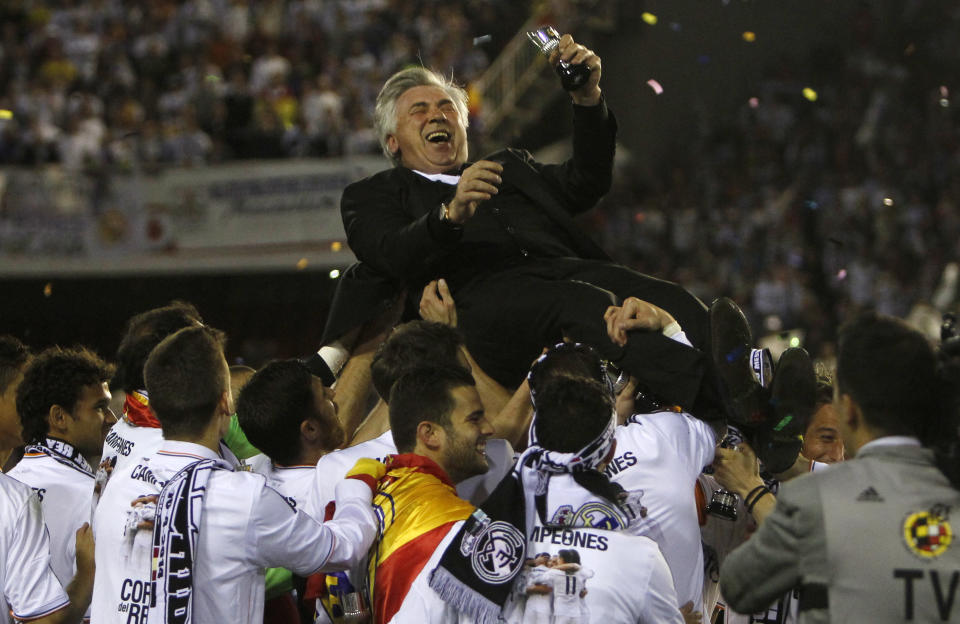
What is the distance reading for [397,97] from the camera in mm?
4898

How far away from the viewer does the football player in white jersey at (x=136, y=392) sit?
12.8 ft

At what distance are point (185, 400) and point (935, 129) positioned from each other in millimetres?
14644

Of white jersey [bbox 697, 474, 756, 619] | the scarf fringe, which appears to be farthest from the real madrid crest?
white jersey [bbox 697, 474, 756, 619]

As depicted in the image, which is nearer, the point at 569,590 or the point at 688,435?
the point at 569,590

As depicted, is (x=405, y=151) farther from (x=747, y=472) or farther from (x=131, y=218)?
(x=131, y=218)

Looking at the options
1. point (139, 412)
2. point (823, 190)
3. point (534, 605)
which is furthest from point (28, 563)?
point (823, 190)

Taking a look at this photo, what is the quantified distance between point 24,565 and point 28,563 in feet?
0.04

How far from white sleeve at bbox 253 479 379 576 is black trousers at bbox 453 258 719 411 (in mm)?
1016

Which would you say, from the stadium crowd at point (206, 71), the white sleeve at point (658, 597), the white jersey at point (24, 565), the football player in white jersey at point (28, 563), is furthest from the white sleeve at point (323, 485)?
the stadium crowd at point (206, 71)

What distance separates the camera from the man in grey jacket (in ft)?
8.78

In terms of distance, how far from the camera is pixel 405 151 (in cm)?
486

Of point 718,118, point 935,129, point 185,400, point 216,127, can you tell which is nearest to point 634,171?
point 718,118

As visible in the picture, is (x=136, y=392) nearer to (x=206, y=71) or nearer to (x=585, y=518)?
(x=585, y=518)

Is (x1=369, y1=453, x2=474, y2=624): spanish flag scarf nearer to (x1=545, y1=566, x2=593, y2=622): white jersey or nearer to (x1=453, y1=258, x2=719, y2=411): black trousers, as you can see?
(x1=545, y1=566, x2=593, y2=622): white jersey
